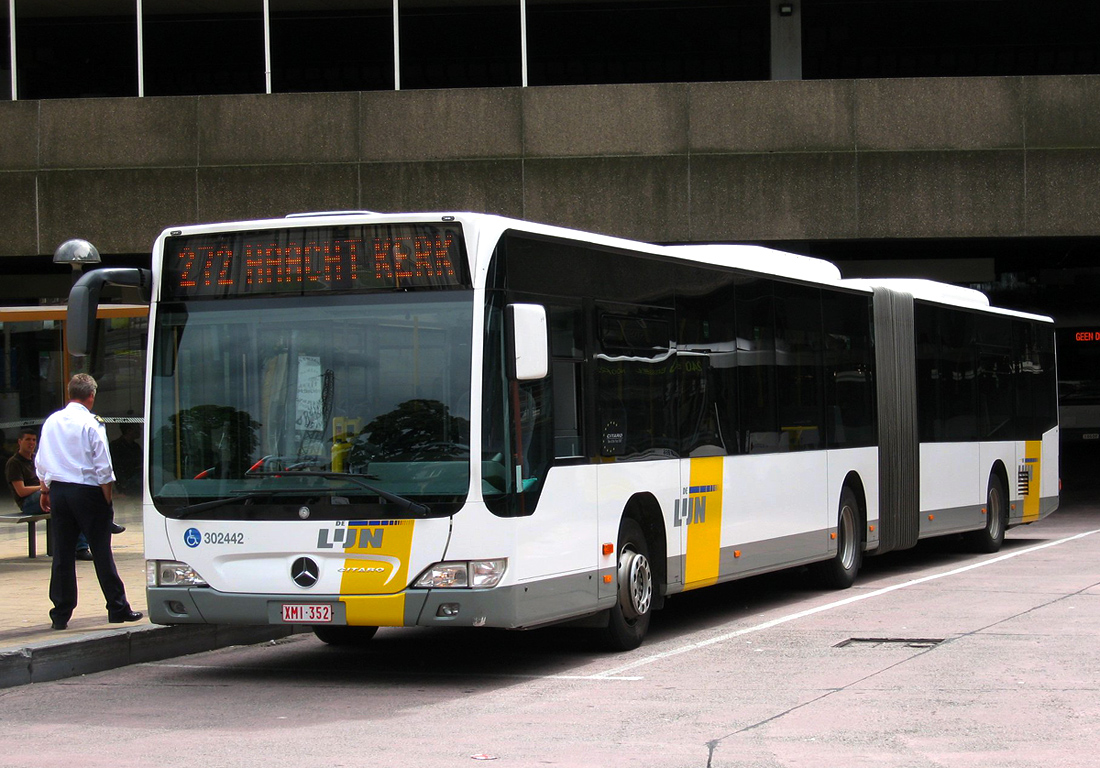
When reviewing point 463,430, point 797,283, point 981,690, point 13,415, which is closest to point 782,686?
point 981,690

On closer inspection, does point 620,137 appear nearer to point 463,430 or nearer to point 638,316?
point 638,316

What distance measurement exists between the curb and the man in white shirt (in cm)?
39

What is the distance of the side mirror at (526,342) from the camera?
8.84 m

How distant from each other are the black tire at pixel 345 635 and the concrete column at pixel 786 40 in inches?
632

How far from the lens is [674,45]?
1084 inches

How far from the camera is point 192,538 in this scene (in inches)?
366

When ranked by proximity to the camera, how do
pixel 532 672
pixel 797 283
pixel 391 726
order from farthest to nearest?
1. pixel 797 283
2. pixel 532 672
3. pixel 391 726

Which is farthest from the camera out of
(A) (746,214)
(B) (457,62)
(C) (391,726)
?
(B) (457,62)

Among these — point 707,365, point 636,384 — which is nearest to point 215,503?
point 636,384

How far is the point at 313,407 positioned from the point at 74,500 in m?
2.57

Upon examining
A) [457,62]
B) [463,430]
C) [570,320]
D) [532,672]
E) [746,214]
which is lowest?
[532,672]

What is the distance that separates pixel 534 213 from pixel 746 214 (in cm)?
324

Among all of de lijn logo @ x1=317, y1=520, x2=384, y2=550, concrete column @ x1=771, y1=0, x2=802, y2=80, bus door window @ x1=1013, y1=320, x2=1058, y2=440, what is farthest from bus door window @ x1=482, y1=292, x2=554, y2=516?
concrete column @ x1=771, y1=0, x2=802, y2=80

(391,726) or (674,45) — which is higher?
(674,45)
